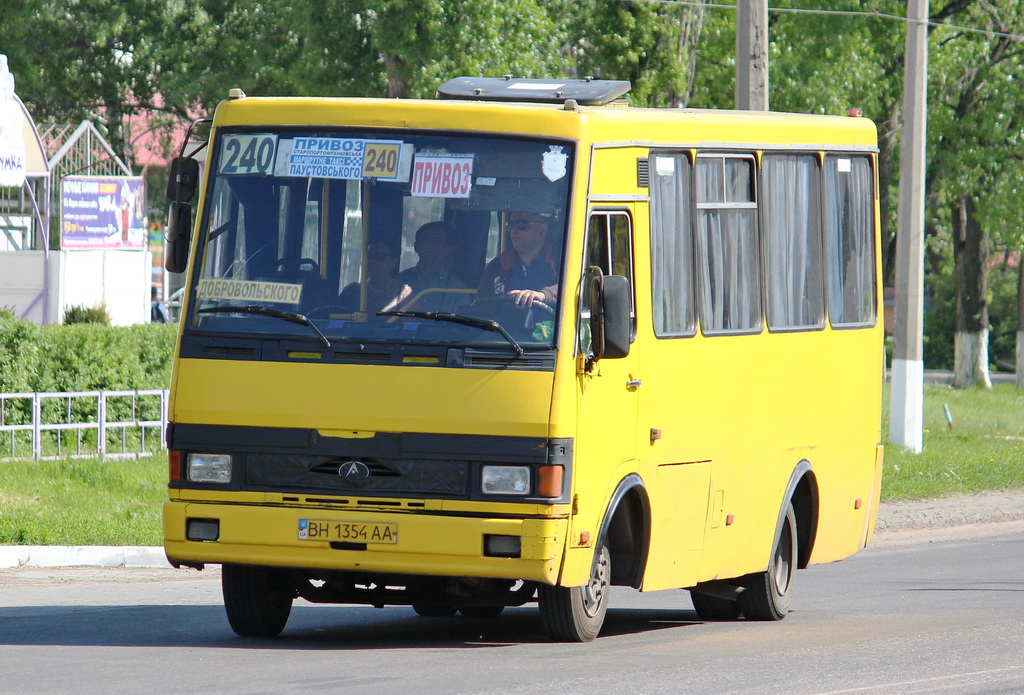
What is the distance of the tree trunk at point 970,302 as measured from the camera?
38312 millimetres

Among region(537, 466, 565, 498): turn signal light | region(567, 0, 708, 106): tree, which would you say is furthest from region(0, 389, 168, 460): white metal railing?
region(567, 0, 708, 106): tree

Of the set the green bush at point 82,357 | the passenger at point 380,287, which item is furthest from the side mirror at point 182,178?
the green bush at point 82,357

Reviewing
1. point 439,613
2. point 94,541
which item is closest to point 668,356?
point 439,613

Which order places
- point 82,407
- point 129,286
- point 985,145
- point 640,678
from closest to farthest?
point 640,678, point 82,407, point 129,286, point 985,145

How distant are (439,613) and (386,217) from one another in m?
3.04

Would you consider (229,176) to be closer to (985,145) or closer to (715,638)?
(715,638)

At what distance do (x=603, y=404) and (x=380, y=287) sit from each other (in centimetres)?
125

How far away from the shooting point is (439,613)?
33.3 feet

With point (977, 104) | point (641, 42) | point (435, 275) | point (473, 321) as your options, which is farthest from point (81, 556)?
point (977, 104)

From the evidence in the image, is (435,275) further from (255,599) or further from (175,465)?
(255,599)

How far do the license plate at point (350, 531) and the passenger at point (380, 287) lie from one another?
1.03 metres

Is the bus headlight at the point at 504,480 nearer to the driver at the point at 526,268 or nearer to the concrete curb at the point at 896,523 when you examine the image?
the driver at the point at 526,268

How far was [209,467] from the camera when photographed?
8.09 meters

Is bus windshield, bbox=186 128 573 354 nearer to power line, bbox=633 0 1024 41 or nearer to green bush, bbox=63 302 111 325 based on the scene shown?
green bush, bbox=63 302 111 325
